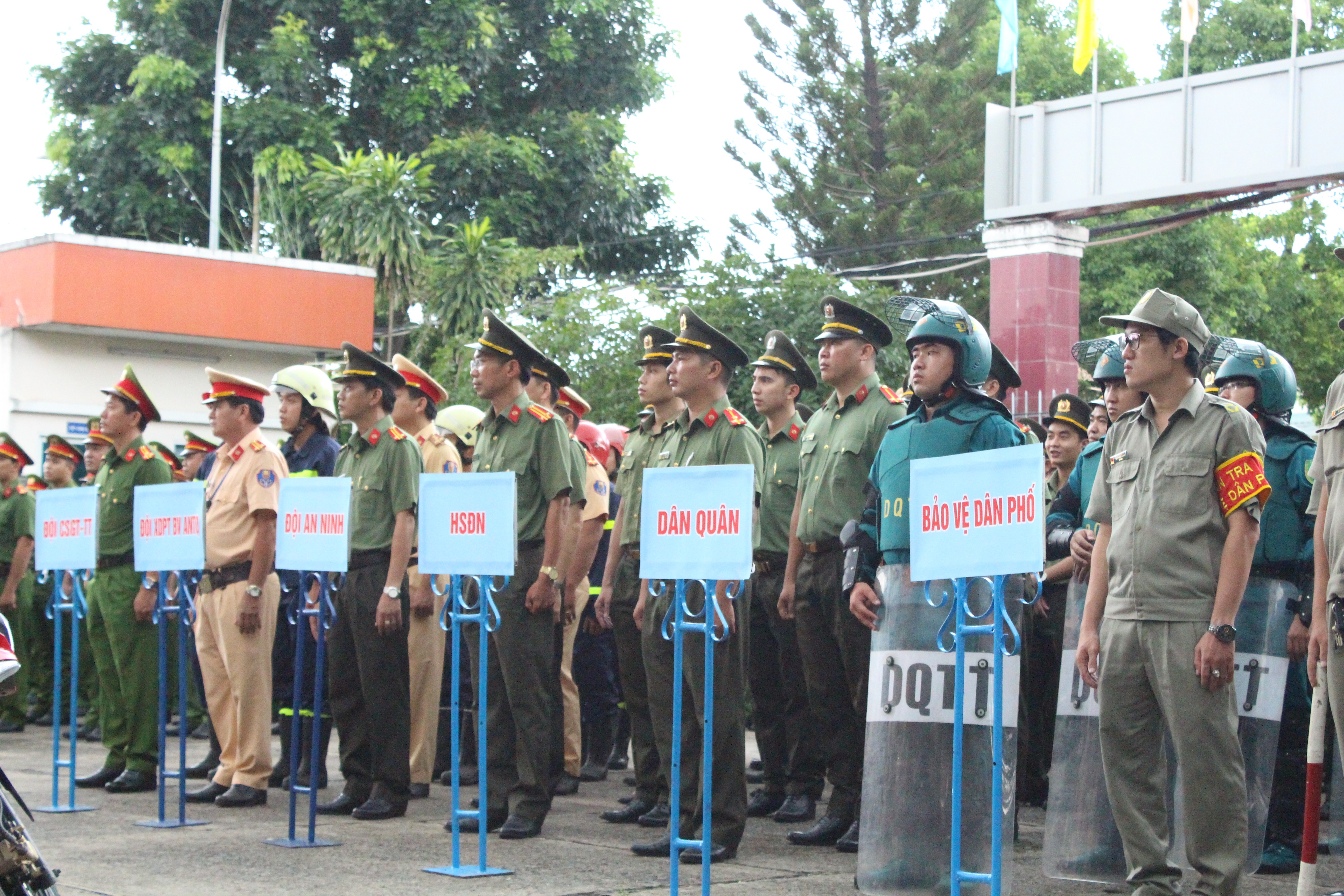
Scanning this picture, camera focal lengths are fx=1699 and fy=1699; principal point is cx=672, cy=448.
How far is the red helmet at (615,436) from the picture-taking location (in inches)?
458

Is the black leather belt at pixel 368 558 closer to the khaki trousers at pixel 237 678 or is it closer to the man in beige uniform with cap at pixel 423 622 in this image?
the man in beige uniform with cap at pixel 423 622

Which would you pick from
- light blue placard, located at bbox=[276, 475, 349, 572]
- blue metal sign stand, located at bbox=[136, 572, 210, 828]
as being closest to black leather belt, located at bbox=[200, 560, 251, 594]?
blue metal sign stand, located at bbox=[136, 572, 210, 828]

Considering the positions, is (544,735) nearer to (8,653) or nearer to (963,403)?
(963,403)

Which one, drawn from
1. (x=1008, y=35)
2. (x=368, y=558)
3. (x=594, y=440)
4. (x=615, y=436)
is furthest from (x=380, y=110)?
(x=368, y=558)

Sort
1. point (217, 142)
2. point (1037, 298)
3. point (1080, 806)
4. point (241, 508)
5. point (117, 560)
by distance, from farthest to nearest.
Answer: point (217, 142), point (1037, 298), point (117, 560), point (241, 508), point (1080, 806)

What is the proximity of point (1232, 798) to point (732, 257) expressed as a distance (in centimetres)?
1278

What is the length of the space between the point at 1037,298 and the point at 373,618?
59.9 ft

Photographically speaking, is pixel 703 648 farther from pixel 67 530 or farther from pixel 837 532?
pixel 67 530

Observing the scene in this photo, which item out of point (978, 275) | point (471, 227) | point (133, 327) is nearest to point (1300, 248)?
point (978, 275)

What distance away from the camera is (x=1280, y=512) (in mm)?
6906

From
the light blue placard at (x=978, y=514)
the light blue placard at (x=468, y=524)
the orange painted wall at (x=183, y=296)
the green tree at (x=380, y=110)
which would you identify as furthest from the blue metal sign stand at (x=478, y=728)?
the green tree at (x=380, y=110)

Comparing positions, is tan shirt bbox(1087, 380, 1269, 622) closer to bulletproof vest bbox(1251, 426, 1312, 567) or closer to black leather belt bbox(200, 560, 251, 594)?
bulletproof vest bbox(1251, 426, 1312, 567)

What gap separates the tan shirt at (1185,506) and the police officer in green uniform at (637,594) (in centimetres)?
277

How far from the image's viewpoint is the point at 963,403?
6133 millimetres
